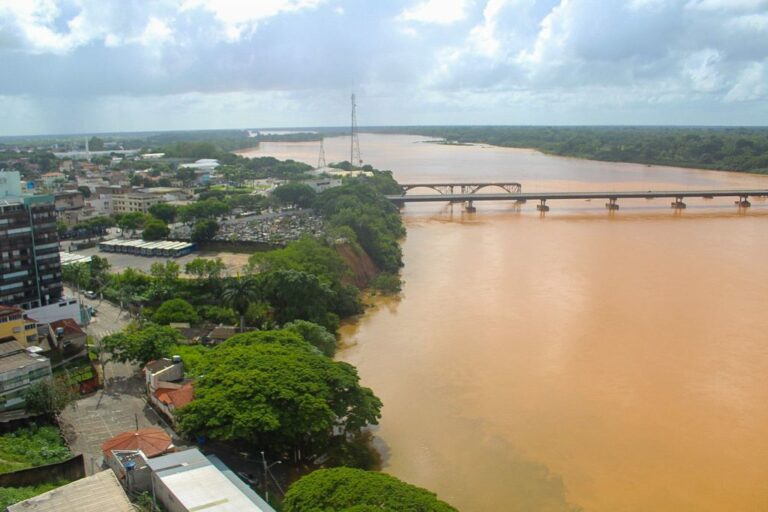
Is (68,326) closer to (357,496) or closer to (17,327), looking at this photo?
(17,327)

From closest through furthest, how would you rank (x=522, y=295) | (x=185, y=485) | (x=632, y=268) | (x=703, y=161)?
(x=185, y=485), (x=522, y=295), (x=632, y=268), (x=703, y=161)

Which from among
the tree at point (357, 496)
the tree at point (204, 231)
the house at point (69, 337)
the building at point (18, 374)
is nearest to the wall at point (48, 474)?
the building at point (18, 374)

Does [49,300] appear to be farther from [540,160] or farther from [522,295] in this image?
[540,160]

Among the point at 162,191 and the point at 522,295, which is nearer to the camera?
the point at 522,295

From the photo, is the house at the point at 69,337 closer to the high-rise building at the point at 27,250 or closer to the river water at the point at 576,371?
the high-rise building at the point at 27,250

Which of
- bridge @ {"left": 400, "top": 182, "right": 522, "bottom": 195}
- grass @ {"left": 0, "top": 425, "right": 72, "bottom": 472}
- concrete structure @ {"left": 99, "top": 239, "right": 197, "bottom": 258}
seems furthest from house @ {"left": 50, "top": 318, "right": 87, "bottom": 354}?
bridge @ {"left": 400, "top": 182, "right": 522, "bottom": 195}

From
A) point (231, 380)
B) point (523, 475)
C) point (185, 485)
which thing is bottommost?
point (523, 475)

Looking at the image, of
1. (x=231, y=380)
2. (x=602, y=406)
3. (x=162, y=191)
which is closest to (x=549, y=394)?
(x=602, y=406)
